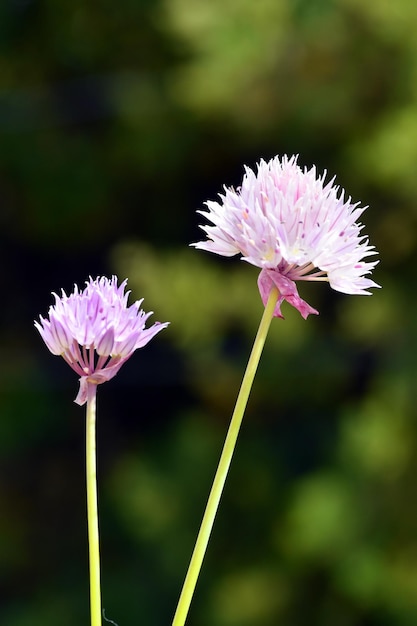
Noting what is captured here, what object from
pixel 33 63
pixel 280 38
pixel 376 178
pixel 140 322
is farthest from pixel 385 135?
pixel 140 322

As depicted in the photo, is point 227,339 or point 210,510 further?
point 227,339

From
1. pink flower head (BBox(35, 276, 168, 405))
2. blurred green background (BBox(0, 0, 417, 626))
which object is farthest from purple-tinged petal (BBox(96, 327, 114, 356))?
blurred green background (BBox(0, 0, 417, 626))

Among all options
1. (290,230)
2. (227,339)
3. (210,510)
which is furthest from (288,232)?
(227,339)

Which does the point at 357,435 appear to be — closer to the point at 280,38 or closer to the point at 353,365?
the point at 353,365

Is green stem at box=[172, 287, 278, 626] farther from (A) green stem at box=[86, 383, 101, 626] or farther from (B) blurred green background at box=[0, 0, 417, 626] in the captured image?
(B) blurred green background at box=[0, 0, 417, 626]

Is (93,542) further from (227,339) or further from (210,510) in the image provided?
(227,339)

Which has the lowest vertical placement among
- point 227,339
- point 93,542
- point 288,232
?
point 93,542

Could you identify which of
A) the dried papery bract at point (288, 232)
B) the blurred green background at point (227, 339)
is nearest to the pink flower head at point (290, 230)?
the dried papery bract at point (288, 232)
